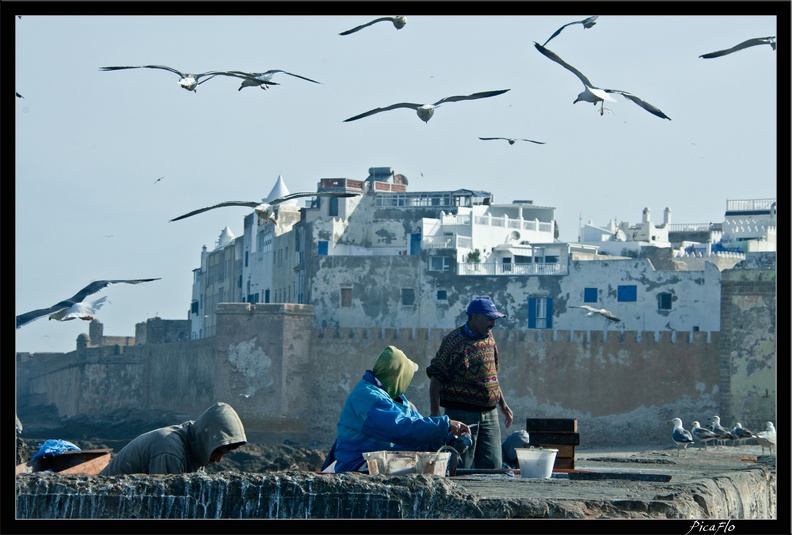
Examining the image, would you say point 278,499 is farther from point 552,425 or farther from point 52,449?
point 552,425

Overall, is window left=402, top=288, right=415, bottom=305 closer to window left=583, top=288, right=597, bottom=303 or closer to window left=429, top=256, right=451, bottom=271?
window left=429, top=256, right=451, bottom=271

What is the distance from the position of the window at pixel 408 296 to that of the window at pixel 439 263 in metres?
0.71

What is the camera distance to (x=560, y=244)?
37938mm

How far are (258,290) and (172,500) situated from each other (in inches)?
1480

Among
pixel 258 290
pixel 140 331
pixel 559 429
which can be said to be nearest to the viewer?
pixel 559 429

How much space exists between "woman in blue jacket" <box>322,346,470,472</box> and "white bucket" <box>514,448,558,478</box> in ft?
0.99

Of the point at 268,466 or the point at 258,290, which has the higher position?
the point at 258,290

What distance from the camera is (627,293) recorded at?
32656mm

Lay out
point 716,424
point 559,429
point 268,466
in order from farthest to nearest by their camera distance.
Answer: point 268,466 → point 716,424 → point 559,429

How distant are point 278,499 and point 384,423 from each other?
1031 millimetres

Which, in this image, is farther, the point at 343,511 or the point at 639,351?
the point at 639,351

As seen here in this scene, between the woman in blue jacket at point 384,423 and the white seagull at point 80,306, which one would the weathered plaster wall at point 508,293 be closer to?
the white seagull at point 80,306

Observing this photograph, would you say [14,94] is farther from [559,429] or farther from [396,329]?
[396,329]

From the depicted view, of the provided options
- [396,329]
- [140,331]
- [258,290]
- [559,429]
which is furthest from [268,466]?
[140,331]
